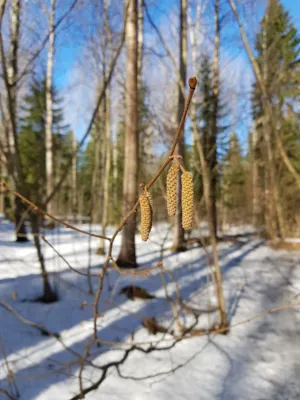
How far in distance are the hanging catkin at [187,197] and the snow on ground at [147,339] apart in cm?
95

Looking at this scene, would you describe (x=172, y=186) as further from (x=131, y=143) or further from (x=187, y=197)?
(x=131, y=143)

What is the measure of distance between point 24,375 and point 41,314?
89cm

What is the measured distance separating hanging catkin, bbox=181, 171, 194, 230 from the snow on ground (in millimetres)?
954

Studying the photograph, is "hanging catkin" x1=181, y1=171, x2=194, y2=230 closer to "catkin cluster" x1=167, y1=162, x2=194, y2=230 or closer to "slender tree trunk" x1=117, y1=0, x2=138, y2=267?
"catkin cluster" x1=167, y1=162, x2=194, y2=230

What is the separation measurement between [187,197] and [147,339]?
2.68 meters

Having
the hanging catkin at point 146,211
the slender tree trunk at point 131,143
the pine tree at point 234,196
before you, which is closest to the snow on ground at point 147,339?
the slender tree trunk at point 131,143

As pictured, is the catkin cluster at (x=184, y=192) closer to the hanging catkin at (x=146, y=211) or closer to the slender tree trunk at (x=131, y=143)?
the hanging catkin at (x=146, y=211)

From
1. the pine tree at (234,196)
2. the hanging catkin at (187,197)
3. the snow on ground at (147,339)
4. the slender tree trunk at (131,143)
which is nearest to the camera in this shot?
the hanging catkin at (187,197)

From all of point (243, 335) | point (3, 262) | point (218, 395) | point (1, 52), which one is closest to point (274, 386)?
point (218, 395)

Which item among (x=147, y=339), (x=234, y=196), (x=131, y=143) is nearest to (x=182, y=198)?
(x=147, y=339)

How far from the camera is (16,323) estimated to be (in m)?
2.65

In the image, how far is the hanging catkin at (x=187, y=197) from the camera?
1.86 feet

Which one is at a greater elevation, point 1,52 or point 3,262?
point 1,52

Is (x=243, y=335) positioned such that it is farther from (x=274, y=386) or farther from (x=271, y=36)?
(x=271, y=36)
